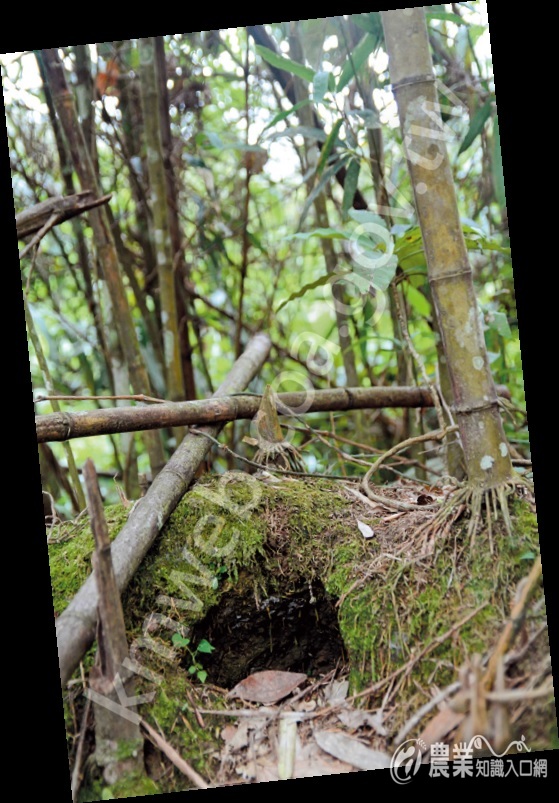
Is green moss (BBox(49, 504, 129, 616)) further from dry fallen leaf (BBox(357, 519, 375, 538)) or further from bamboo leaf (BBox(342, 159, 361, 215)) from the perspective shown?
bamboo leaf (BBox(342, 159, 361, 215))

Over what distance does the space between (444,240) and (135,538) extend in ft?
3.01

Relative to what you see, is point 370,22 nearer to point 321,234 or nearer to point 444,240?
point 321,234

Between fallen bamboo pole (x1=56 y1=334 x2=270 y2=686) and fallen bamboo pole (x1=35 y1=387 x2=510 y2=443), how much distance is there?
0.07 m

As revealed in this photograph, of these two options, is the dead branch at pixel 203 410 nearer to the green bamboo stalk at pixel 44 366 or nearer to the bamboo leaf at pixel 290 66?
the green bamboo stalk at pixel 44 366

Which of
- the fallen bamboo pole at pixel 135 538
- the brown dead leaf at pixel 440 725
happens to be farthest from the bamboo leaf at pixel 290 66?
the brown dead leaf at pixel 440 725

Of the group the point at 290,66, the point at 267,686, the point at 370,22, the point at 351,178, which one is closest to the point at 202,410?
the point at 267,686

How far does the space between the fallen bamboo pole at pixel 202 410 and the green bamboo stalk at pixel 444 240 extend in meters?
0.75

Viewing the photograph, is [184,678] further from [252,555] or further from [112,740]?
[252,555]

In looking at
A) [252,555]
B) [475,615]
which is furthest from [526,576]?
[252,555]

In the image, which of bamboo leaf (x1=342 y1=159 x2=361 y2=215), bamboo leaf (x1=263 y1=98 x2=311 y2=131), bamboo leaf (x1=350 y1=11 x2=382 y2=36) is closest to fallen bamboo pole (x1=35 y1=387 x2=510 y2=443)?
bamboo leaf (x1=342 y1=159 x2=361 y2=215)

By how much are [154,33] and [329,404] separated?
1.19 meters

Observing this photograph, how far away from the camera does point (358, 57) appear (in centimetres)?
196

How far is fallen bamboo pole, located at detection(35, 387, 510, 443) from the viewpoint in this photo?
A: 4.90 ft

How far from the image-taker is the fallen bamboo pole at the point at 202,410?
1.49m
